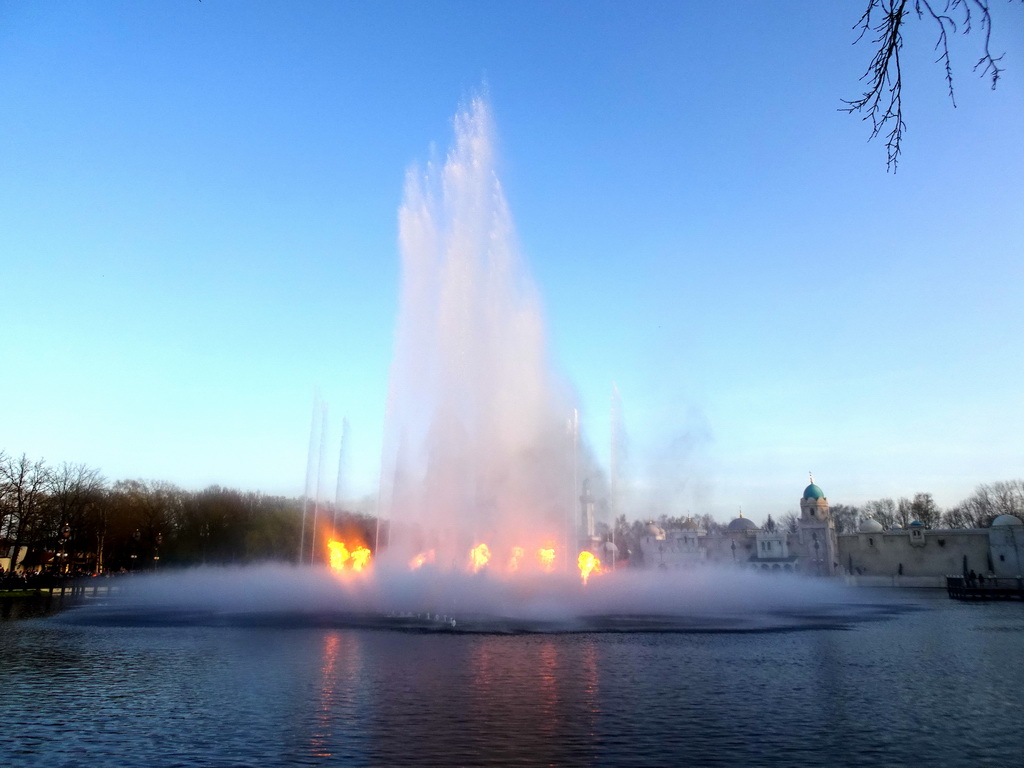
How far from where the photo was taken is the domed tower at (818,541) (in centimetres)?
8388

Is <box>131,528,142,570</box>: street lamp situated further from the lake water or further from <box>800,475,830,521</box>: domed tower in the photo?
<box>800,475,830,521</box>: domed tower

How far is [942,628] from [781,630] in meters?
7.74

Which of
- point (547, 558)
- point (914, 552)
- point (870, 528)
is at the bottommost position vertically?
point (547, 558)

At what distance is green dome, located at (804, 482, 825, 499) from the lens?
89562 millimetres

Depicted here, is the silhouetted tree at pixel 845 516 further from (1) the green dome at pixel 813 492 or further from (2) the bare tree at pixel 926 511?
(1) the green dome at pixel 813 492

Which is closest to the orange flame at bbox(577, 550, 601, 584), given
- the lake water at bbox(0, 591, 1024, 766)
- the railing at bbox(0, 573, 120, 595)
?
the lake water at bbox(0, 591, 1024, 766)

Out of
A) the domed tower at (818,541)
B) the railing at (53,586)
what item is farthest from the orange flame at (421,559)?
the domed tower at (818,541)

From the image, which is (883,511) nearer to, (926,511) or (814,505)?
(926,511)

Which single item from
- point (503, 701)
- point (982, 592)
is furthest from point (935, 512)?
point (503, 701)

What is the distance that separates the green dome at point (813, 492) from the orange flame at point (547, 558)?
56.7 metres

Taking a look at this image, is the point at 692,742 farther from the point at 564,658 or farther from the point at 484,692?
the point at 564,658

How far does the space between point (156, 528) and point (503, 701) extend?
74.5m

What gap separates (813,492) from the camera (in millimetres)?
90125

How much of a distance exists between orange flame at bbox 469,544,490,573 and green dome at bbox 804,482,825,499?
6259 cm
